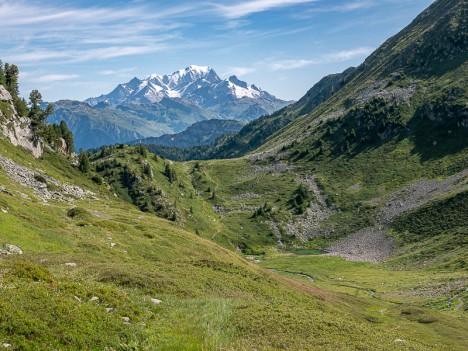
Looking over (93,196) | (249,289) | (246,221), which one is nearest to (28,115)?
(93,196)

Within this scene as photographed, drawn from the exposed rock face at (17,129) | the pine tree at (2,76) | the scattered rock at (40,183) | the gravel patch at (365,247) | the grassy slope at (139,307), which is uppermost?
the pine tree at (2,76)

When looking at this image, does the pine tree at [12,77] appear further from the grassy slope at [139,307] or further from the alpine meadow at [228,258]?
the grassy slope at [139,307]

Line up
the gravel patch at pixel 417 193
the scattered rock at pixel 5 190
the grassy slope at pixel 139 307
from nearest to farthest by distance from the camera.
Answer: the grassy slope at pixel 139 307, the scattered rock at pixel 5 190, the gravel patch at pixel 417 193

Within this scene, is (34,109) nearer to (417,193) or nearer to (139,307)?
(139,307)

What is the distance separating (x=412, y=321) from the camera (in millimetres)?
63750

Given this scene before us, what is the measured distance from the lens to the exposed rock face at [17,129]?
11281 centimetres

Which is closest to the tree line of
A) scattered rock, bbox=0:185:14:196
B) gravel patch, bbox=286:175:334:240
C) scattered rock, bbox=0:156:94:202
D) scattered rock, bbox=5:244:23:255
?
scattered rock, bbox=0:156:94:202


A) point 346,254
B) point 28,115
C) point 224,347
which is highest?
point 28,115

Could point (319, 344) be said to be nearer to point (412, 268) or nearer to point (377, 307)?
point (377, 307)

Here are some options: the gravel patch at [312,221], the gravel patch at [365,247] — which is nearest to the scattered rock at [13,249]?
the gravel patch at [365,247]

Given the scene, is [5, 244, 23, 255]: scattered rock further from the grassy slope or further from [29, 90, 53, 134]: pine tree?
[29, 90, 53, 134]: pine tree

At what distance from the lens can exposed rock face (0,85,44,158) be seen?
112812 mm

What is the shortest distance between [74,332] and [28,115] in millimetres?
139693

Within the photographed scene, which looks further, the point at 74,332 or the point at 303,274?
the point at 303,274
